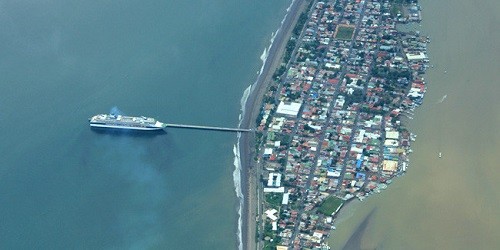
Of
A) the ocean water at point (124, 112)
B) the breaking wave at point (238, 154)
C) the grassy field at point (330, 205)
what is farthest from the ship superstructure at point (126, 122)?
the grassy field at point (330, 205)

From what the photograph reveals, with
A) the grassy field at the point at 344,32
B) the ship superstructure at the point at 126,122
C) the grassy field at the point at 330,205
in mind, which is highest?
the grassy field at the point at 344,32

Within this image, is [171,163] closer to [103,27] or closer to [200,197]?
[200,197]

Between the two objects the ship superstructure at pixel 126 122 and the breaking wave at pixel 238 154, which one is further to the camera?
the ship superstructure at pixel 126 122

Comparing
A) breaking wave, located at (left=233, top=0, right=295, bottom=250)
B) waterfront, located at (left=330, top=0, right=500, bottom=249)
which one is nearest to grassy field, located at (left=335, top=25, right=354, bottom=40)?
breaking wave, located at (left=233, top=0, right=295, bottom=250)

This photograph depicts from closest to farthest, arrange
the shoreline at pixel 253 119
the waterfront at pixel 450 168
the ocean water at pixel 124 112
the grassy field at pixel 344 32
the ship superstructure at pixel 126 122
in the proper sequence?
1. the waterfront at pixel 450 168
2. the shoreline at pixel 253 119
3. the ocean water at pixel 124 112
4. the ship superstructure at pixel 126 122
5. the grassy field at pixel 344 32

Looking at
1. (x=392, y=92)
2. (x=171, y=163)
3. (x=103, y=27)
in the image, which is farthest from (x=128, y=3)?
(x=392, y=92)

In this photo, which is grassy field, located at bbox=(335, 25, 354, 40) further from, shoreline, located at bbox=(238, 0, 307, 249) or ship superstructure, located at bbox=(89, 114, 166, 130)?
ship superstructure, located at bbox=(89, 114, 166, 130)

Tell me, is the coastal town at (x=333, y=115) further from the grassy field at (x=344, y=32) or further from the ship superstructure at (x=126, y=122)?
the ship superstructure at (x=126, y=122)

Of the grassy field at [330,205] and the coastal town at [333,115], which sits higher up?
the coastal town at [333,115]
